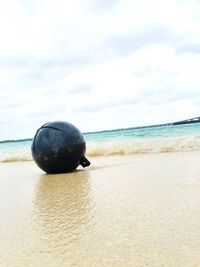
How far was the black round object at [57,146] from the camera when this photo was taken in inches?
355

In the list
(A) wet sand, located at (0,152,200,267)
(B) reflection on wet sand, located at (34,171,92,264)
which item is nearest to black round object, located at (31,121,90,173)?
(B) reflection on wet sand, located at (34,171,92,264)

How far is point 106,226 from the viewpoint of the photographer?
141 inches

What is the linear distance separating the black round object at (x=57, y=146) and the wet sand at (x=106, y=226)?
9.51 ft

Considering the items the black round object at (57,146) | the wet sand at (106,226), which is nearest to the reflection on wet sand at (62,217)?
the wet sand at (106,226)

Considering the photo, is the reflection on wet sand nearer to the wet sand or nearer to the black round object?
the wet sand

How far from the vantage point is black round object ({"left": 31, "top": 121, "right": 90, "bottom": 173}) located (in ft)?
29.6

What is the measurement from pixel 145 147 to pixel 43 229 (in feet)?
43.7

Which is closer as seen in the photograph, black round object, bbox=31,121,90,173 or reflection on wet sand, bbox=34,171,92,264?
reflection on wet sand, bbox=34,171,92,264

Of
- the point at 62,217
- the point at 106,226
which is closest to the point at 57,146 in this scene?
the point at 62,217

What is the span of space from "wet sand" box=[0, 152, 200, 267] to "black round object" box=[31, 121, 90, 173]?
2.90 metres

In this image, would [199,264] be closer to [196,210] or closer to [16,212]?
[196,210]

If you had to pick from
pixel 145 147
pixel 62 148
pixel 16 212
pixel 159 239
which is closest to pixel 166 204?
pixel 159 239

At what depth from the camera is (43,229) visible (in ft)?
12.1

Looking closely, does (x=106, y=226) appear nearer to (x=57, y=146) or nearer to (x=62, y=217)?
(x=62, y=217)
